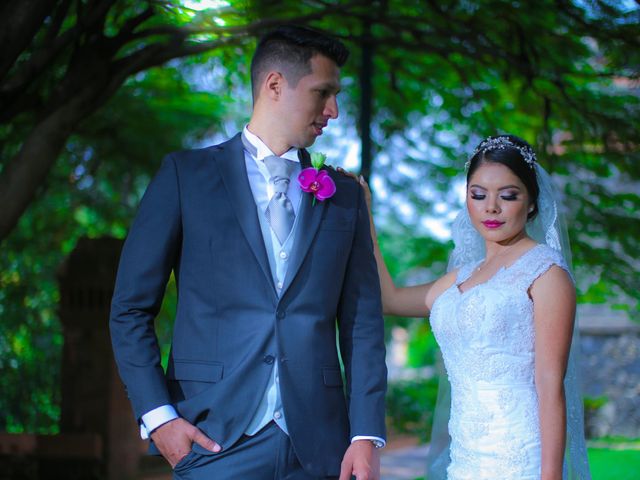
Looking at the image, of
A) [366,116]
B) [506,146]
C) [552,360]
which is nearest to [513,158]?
[506,146]

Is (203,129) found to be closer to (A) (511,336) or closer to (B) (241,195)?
(A) (511,336)

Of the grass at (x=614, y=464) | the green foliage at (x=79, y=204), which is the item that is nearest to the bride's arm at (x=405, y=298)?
the grass at (x=614, y=464)

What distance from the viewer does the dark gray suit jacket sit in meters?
2.35

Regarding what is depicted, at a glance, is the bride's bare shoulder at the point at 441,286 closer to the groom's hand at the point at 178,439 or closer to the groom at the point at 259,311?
the groom at the point at 259,311

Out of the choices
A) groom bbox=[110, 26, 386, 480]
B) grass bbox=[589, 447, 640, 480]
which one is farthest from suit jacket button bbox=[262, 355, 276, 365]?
grass bbox=[589, 447, 640, 480]

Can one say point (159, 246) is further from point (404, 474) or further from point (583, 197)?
point (404, 474)

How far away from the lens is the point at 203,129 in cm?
1088

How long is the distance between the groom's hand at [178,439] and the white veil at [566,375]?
1187 millimetres

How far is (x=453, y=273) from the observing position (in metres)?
3.29

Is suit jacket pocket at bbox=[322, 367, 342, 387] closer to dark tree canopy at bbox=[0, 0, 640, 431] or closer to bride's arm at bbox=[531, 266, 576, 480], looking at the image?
bride's arm at bbox=[531, 266, 576, 480]

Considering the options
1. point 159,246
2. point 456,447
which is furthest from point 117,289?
point 456,447

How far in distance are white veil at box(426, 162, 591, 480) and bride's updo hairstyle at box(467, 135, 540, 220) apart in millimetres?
55

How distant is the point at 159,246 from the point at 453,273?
1321mm

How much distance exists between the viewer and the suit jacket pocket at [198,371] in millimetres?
2373
